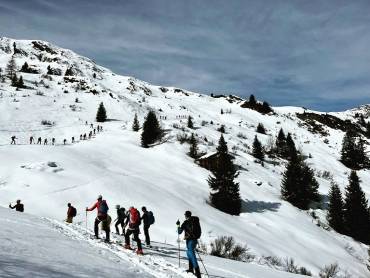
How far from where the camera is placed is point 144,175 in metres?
40.8

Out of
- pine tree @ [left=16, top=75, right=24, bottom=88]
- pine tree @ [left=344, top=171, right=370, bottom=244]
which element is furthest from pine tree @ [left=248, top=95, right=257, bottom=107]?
pine tree @ [left=344, top=171, right=370, bottom=244]

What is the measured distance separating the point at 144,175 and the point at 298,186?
19795 mm

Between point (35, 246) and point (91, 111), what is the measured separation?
71531 millimetres

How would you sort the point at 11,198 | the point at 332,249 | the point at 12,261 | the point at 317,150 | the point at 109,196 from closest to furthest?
1. the point at 12,261
2. the point at 11,198
3. the point at 109,196
4. the point at 332,249
5. the point at 317,150

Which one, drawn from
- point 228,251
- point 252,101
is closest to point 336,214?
point 228,251

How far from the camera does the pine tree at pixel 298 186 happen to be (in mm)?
48625

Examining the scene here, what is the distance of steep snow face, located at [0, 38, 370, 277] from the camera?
30.6 m

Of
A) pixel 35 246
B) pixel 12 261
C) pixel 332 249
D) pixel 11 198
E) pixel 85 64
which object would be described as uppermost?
pixel 85 64

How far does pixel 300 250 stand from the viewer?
32094 millimetres

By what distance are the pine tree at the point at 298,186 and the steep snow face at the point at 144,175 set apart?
167cm

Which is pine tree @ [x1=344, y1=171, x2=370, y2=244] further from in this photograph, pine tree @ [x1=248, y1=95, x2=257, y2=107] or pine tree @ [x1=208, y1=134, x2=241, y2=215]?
pine tree @ [x1=248, y1=95, x2=257, y2=107]

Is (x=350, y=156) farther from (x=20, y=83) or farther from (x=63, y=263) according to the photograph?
(x=63, y=263)

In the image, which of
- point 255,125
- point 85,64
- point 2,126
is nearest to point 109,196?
point 2,126

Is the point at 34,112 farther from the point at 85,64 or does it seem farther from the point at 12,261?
the point at 85,64
